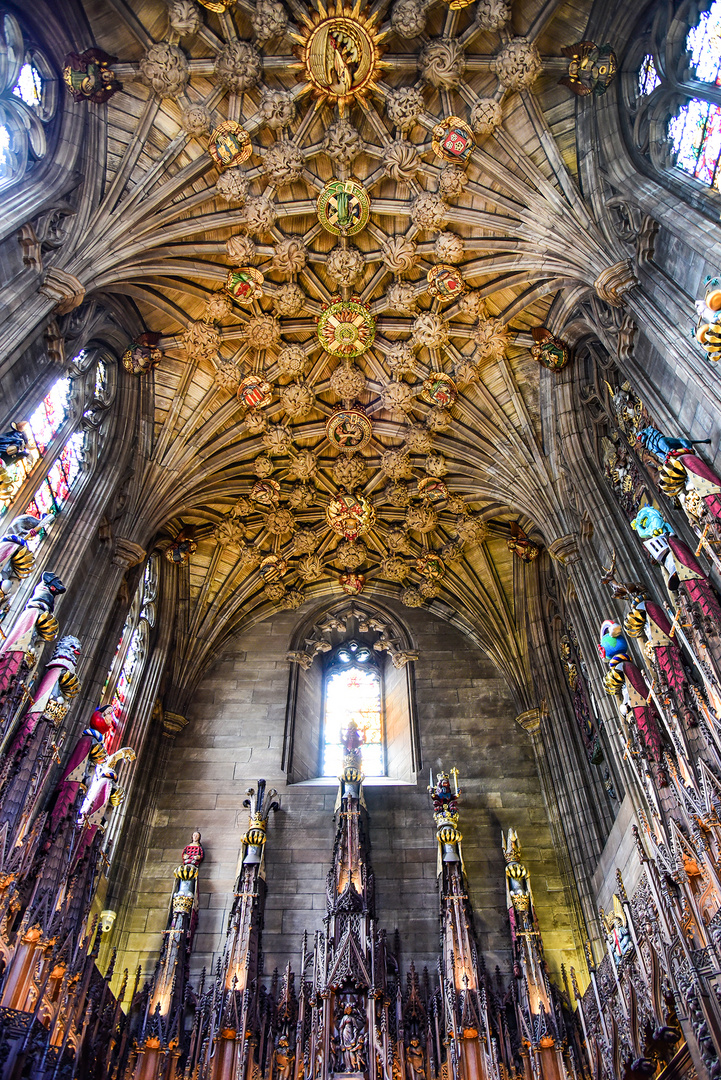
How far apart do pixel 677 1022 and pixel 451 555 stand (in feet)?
34.3

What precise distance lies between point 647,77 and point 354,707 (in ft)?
42.3

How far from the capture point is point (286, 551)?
17812mm

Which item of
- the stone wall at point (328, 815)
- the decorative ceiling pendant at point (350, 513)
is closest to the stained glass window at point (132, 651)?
the stone wall at point (328, 815)

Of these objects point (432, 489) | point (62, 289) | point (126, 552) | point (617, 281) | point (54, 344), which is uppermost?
point (432, 489)

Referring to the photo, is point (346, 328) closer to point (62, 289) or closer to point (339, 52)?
point (339, 52)

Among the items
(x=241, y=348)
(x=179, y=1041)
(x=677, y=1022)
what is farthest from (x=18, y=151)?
(x=677, y=1022)

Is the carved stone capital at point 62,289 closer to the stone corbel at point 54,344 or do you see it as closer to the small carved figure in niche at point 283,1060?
the stone corbel at point 54,344

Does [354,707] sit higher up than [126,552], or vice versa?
[354,707]

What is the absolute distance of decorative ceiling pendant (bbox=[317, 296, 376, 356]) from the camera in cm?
1433

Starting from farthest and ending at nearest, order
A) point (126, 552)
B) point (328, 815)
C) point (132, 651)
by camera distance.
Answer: point (132, 651) → point (328, 815) → point (126, 552)

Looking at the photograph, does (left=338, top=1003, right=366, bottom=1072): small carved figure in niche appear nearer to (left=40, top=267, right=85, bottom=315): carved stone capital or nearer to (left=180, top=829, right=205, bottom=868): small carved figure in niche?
(left=180, top=829, right=205, bottom=868): small carved figure in niche

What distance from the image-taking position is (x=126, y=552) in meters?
12.7

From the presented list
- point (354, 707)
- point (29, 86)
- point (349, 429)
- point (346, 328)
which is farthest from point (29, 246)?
point (354, 707)

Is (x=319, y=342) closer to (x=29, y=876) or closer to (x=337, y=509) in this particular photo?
(x=337, y=509)
